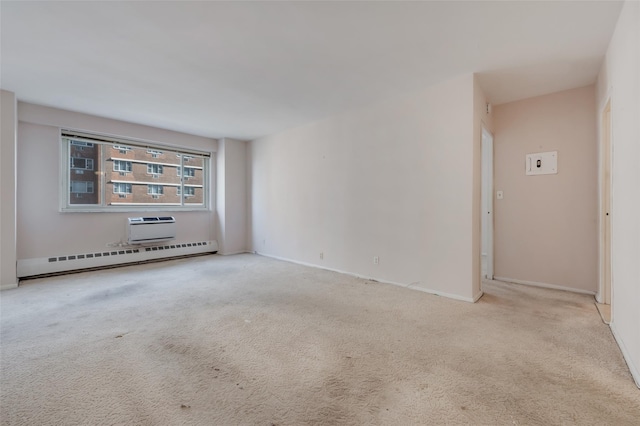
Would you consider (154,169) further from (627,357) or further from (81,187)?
(627,357)

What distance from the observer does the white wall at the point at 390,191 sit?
3.10 metres

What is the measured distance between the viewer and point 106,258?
15.3ft

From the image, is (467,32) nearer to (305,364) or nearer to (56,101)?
(305,364)

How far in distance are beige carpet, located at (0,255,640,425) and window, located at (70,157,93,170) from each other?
2.04 m

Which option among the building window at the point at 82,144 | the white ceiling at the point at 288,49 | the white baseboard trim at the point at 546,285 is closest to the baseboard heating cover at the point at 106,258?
the building window at the point at 82,144

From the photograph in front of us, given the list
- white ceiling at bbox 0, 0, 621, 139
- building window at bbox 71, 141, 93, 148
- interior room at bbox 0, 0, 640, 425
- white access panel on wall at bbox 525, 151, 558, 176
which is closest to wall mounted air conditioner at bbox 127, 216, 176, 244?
interior room at bbox 0, 0, 640, 425

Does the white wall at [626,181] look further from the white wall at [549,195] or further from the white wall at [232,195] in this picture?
the white wall at [232,195]

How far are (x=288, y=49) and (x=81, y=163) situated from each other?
4.12 meters

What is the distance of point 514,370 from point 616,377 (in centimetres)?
57

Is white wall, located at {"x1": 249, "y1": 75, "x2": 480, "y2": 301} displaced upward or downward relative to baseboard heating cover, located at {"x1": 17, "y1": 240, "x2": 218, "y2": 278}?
upward

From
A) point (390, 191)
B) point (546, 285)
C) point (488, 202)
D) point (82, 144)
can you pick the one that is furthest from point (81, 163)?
point (546, 285)

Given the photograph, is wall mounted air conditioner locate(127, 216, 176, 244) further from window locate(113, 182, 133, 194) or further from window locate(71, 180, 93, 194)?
window locate(71, 180, 93, 194)

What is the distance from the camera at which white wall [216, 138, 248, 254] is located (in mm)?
5938

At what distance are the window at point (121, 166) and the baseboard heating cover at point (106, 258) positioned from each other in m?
1.35
